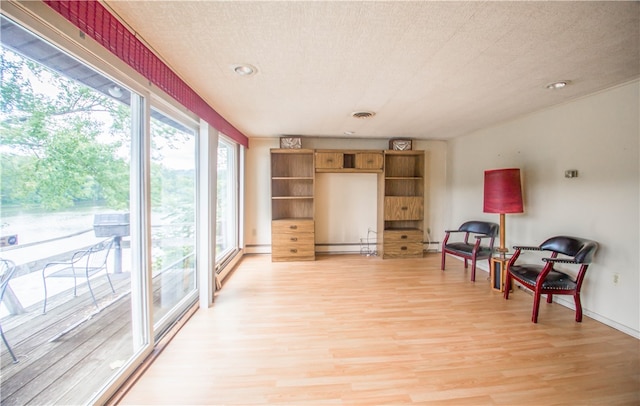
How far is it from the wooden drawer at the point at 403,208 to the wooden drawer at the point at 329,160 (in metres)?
1.09

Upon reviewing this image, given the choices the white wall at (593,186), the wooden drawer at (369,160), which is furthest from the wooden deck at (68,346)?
the white wall at (593,186)

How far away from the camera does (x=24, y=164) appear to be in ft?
3.23

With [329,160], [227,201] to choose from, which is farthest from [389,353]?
[227,201]

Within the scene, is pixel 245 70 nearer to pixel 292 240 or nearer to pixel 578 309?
pixel 292 240

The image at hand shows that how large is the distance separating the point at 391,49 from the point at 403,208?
3229 mm

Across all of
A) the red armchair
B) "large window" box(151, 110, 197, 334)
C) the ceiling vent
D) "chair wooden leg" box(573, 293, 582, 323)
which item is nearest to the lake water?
"large window" box(151, 110, 197, 334)

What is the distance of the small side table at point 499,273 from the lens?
2.92 metres

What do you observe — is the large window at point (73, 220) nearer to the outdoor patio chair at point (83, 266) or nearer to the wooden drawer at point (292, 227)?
the outdoor patio chair at point (83, 266)

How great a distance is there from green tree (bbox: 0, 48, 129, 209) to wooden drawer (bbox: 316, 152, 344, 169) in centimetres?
295

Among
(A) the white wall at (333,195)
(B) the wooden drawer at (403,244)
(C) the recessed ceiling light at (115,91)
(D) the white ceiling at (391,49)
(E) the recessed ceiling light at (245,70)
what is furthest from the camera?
(A) the white wall at (333,195)

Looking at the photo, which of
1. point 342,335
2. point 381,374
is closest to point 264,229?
point 342,335

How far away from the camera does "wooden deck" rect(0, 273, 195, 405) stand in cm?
104

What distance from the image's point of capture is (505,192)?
290 cm

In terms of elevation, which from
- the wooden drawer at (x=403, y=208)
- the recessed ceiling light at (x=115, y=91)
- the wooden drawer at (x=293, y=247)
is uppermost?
the recessed ceiling light at (x=115, y=91)
